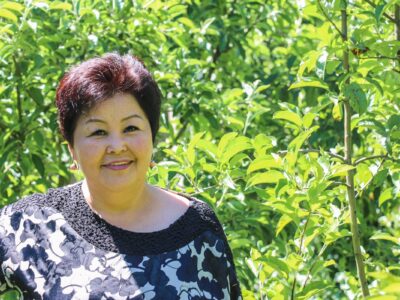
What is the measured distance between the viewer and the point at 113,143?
7.68 feet

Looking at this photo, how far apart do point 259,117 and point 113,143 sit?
5.66 feet

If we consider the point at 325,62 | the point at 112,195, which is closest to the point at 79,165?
the point at 112,195

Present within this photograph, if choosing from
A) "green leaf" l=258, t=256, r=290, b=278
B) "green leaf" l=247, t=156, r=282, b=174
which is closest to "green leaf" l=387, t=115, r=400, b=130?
"green leaf" l=247, t=156, r=282, b=174

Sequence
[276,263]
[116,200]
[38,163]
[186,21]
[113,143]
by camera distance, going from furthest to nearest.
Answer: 1. [186,21]
2. [38,163]
3. [276,263]
4. [116,200]
5. [113,143]

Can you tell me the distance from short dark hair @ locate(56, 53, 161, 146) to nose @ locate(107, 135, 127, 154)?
99 millimetres

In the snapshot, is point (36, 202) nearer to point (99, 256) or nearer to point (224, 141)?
point (99, 256)

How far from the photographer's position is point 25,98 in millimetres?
3840

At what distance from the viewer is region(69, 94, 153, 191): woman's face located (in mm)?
2354

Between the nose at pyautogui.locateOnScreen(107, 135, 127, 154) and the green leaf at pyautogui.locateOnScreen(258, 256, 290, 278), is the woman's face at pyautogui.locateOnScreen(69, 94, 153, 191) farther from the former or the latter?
the green leaf at pyautogui.locateOnScreen(258, 256, 290, 278)

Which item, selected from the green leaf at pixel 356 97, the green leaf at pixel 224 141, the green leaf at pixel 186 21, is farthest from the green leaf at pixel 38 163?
the green leaf at pixel 356 97

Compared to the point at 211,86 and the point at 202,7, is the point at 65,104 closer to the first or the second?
the point at 211,86

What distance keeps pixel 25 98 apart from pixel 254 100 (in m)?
0.92

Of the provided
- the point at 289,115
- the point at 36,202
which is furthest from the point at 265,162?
the point at 36,202

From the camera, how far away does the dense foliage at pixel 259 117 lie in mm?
→ 2650
